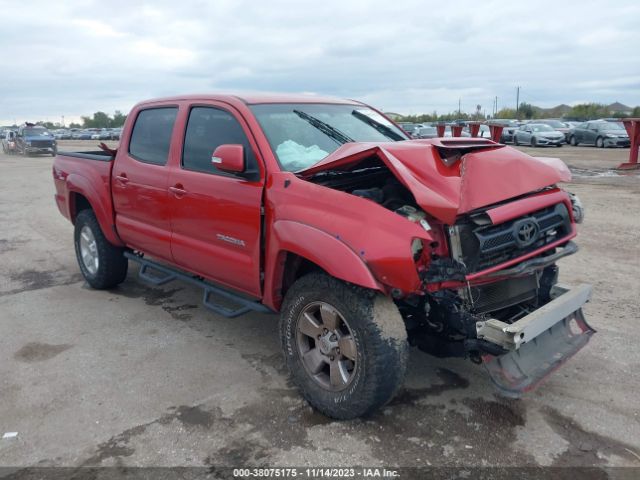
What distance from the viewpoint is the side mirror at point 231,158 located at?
3.62 meters

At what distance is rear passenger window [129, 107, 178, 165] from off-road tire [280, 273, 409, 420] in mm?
2150

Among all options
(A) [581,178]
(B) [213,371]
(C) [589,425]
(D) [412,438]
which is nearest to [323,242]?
(D) [412,438]

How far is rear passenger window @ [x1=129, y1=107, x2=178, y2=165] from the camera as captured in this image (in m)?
4.77

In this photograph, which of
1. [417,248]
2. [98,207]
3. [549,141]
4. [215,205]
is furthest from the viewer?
[549,141]

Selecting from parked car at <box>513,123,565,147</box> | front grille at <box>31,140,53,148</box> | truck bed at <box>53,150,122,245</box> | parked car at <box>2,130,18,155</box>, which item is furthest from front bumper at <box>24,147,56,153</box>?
truck bed at <box>53,150,122,245</box>

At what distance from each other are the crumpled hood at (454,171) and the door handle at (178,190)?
1227 millimetres

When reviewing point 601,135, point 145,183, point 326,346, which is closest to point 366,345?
point 326,346

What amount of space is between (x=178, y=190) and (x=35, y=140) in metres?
32.1

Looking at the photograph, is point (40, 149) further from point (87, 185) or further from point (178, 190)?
point (178, 190)

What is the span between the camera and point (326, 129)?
425 cm

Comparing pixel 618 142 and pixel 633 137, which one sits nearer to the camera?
pixel 633 137

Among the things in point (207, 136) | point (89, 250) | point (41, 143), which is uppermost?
point (207, 136)

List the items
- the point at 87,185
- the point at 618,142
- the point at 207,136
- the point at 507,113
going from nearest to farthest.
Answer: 1. the point at 207,136
2. the point at 87,185
3. the point at 618,142
4. the point at 507,113

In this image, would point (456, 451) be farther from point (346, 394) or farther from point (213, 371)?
point (213, 371)
